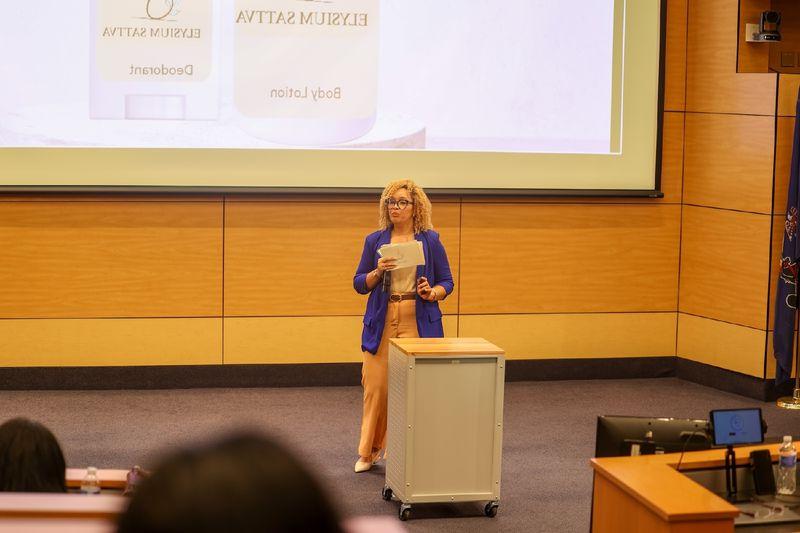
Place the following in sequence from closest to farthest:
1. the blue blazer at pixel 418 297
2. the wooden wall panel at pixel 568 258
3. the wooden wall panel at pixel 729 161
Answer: the blue blazer at pixel 418 297
the wooden wall panel at pixel 729 161
the wooden wall panel at pixel 568 258

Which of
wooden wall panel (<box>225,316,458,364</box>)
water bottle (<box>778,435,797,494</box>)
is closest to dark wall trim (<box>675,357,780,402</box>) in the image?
wooden wall panel (<box>225,316,458,364</box>)

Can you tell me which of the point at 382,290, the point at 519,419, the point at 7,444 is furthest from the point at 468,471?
the point at 7,444

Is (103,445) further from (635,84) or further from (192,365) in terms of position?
(635,84)

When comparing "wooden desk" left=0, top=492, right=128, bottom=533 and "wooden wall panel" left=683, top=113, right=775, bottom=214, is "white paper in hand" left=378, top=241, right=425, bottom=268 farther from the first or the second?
"wooden desk" left=0, top=492, right=128, bottom=533

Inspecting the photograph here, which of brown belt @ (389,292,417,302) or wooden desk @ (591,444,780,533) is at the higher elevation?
brown belt @ (389,292,417,302)

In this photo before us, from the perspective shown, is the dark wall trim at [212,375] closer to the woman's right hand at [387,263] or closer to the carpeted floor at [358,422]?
the carpeted floor at [358,422]

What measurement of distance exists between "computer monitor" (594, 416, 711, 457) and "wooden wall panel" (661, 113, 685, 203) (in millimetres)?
4451

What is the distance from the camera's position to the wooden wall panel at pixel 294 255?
25.6 ft

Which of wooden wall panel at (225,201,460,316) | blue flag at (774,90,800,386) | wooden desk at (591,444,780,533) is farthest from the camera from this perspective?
wooden wall panel at (225,201,460,316)

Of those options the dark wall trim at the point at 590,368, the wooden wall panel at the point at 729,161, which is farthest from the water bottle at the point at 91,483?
the wooden wall panel at the point at 729,161

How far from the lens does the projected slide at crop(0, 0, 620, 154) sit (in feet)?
24.5

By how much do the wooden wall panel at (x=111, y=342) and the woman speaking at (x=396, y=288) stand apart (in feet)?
7.52

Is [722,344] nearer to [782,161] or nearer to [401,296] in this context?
[782,161]

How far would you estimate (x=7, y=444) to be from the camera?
2.74 metres
